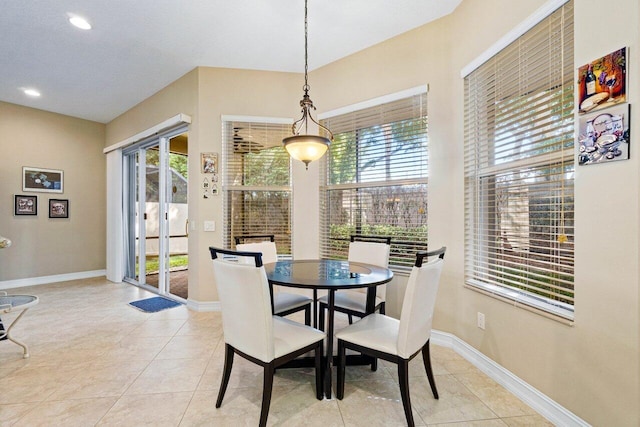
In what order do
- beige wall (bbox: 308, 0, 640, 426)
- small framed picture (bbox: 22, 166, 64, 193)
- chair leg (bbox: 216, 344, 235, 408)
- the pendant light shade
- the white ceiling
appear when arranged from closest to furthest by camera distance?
beige wall (bbox: 308, 0, 640, 426) < chair leg (bbox: 216, 344, 235, 408) < the pendant light shade < the white ceiling < small framed picture (bbox: 22, 166, 64, 193)

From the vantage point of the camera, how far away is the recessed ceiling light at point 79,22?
2.62m

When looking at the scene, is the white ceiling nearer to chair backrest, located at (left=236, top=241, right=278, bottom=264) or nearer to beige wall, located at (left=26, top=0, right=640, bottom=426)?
beige wall, located at (left=26, top=0, right=640, bottom=426)

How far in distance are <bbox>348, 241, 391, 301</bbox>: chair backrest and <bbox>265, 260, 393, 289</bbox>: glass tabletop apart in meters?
0.30

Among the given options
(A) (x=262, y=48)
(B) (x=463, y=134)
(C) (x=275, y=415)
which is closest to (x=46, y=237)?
(A) (x=262, y=48)

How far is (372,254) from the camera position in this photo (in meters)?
2.75

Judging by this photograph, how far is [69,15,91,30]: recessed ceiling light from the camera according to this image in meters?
2.62

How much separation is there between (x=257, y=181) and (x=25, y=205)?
4.04 m

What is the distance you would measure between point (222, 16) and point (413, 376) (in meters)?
3.33

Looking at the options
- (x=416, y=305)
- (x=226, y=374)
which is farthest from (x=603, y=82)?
(x=226, y=374)

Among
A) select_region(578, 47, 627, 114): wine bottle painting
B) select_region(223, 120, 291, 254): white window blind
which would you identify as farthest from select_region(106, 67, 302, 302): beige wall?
select_region(578, 47, 627, 114): wine bottle painting

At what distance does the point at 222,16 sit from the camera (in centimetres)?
262

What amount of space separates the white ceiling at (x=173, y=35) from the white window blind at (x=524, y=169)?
3.11ft

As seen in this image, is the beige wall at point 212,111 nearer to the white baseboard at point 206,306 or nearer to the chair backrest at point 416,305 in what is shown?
the white baseboard at point 206,306

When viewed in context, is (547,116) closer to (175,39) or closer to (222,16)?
(222,16)
